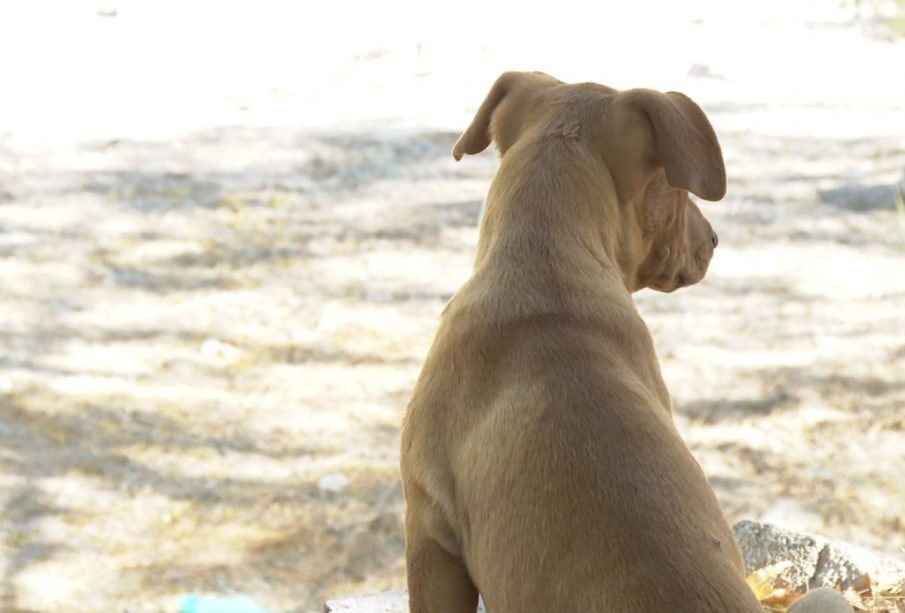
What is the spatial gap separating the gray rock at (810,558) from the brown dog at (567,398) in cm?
116

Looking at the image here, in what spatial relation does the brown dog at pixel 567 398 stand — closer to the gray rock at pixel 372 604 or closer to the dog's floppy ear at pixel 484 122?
the dog's floppy ear at pixel 484 122

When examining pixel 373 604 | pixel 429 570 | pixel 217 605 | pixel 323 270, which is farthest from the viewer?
pixel 323 270

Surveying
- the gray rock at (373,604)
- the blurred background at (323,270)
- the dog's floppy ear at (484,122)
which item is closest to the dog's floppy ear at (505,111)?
the dog's floppy ear at (484,122)

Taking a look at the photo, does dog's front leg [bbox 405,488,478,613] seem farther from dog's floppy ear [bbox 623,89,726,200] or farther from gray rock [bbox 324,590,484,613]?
gray rock [bbox 324,590,484,613]

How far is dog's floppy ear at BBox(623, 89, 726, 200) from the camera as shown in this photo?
235cm

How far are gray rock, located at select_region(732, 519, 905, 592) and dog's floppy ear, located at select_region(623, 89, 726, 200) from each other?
132 centimetres

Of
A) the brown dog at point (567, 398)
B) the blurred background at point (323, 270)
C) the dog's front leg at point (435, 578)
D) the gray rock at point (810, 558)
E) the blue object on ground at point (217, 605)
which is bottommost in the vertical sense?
the blue object on ground at point (217, 605)

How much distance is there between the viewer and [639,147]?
2.45 m

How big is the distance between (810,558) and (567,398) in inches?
62.0

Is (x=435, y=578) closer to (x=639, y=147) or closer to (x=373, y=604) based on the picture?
(x=639, y=147)

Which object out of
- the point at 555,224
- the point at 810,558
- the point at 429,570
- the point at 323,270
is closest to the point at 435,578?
the point at 429,570

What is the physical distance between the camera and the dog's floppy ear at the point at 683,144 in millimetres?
2352

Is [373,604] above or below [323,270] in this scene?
above

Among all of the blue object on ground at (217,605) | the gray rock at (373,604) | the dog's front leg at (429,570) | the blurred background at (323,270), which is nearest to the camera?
the dog's front leg at (429,570)
